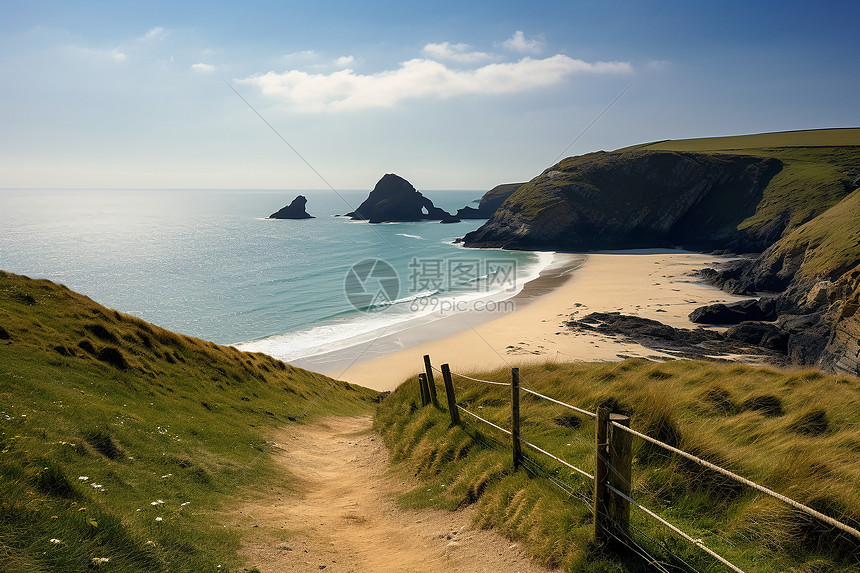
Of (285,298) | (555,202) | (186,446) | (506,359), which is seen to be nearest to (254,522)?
(186,446)

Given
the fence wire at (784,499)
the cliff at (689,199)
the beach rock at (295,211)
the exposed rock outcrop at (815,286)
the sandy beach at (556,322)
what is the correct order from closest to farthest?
the fence wire at (784,499), the exposed rock outcrop at (815,286), the sandy beach at (556,322), the cliff at (689,199), the beach rock at (295,211)

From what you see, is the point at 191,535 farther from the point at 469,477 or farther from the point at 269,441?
the point at 269,441

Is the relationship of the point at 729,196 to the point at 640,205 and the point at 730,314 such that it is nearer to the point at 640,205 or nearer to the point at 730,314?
the point at 640,205

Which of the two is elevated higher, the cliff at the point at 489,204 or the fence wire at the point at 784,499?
the cliff at the point at 489,204

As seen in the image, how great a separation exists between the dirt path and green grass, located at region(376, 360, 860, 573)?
0.34 meters

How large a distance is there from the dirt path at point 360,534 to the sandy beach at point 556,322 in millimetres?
10234

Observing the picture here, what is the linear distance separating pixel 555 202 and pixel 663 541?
9622cm

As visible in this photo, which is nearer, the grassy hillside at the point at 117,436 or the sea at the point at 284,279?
the grassy hillside at the point at 117,436

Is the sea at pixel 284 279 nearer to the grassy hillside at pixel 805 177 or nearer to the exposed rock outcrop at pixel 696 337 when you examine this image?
the exposed rock outcrop at pixel 696 337

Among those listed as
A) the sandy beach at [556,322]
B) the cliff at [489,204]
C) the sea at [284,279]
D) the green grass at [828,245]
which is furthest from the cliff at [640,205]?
the cliff at [489,204]

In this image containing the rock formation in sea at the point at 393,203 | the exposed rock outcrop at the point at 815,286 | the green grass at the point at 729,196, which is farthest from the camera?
the rock formation in sea at the point at 393,203

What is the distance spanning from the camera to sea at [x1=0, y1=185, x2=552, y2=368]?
41.5m

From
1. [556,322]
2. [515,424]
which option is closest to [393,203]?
[556,322]

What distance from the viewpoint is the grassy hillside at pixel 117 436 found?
15.7 ft
